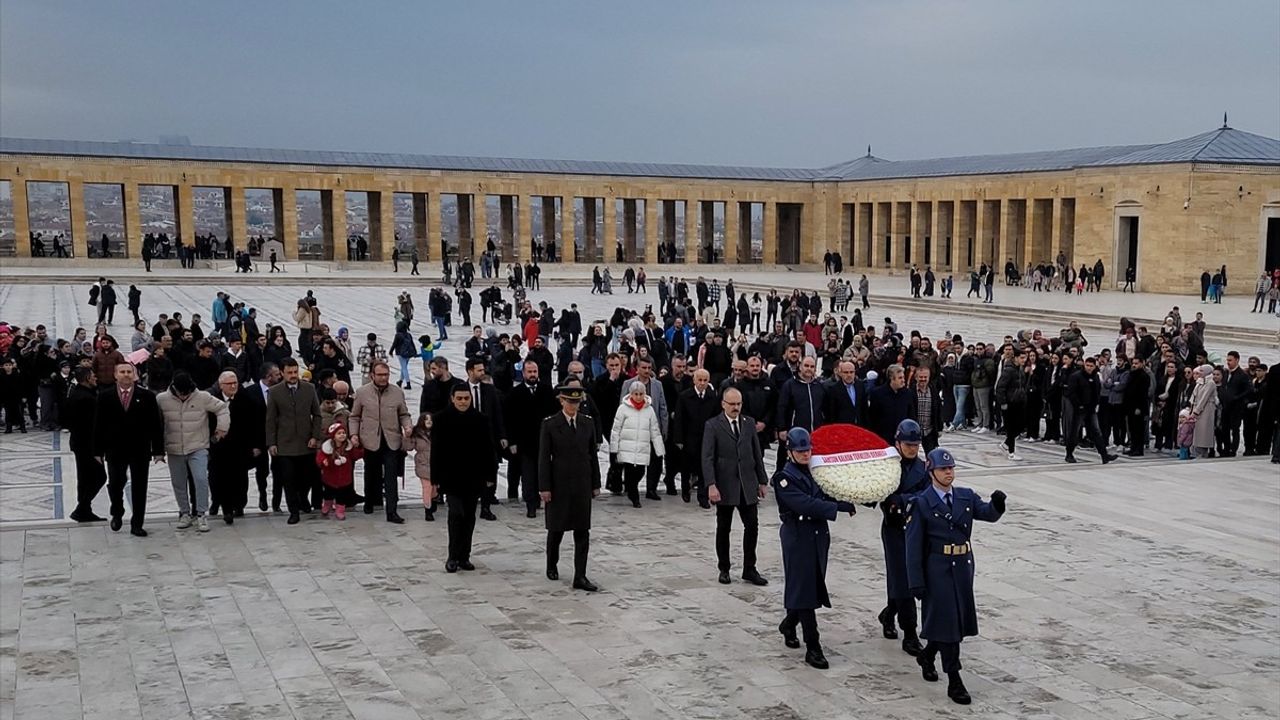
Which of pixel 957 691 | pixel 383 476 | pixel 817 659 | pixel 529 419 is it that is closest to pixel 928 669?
pixel 957 691

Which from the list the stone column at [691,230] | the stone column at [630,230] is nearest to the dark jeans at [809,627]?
the stone column at [691,230]

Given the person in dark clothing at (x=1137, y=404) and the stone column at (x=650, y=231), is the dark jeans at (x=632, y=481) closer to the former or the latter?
the person in dark clothing at (x=1137, y=404)

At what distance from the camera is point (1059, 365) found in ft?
45.8

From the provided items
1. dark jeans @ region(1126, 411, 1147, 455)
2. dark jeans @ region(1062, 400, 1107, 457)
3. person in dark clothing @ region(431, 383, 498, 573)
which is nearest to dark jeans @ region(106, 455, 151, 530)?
person in dark clothing @ region(431, 383, 498, 573)

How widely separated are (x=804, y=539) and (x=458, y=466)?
2.83 m

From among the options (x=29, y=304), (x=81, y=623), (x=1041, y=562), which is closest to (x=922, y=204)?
(x=29, y=304)

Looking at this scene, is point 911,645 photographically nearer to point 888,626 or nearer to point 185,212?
point 888,626

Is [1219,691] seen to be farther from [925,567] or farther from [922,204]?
[922,204]

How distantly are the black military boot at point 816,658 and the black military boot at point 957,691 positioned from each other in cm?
71

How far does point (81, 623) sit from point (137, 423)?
2.42 metres

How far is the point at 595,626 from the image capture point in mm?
7180

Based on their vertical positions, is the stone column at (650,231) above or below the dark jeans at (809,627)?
above

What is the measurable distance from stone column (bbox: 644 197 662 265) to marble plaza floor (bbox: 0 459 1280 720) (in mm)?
43295

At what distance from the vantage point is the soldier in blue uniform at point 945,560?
600 centimetres
